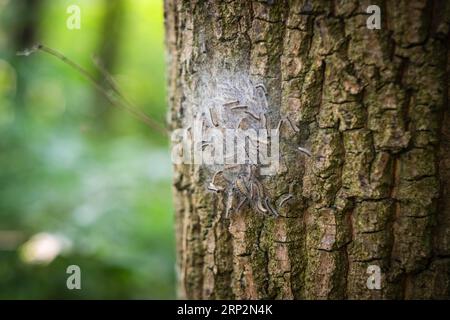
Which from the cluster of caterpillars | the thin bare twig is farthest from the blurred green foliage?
the cluster of caterpillars

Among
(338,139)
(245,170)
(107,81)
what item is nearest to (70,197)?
(107,81)

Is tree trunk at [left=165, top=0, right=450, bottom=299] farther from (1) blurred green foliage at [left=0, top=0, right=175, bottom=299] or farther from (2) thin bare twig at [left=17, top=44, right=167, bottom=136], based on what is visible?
(1) blurred green foliage at [left=0, top=0, right=175, bottom=299]

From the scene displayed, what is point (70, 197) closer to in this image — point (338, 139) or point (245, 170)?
point (245, 170)

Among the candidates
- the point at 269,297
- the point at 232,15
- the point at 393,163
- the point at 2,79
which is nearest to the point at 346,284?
the point at 269,297

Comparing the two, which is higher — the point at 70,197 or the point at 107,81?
the point at 107,81

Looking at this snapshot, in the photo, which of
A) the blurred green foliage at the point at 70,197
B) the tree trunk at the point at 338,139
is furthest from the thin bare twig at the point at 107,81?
the tree trunk at the point at 338,139

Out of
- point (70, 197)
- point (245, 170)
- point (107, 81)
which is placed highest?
point (107, 81)
